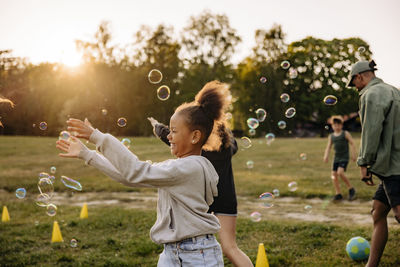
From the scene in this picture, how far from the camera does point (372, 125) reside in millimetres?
4066

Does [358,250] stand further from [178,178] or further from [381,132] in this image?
[178,178]

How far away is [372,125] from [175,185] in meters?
2.36

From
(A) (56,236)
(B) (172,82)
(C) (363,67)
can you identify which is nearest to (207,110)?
(C) (363,67)

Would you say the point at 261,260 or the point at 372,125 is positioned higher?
the point at 372,125

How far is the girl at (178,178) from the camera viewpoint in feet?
8.06

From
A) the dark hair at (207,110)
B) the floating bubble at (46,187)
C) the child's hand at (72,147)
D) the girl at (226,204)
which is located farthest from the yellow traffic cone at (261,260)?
the child's hand at (72,147)

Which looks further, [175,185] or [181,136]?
[181,136]

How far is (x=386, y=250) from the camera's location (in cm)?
516

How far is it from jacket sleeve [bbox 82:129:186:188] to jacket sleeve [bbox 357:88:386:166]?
89.2 inches

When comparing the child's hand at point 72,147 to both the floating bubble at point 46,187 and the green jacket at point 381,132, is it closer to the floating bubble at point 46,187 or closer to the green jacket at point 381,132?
the floating bubble at point 46,187

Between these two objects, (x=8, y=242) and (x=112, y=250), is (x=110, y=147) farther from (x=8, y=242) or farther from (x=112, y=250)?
(x=8, y=242)

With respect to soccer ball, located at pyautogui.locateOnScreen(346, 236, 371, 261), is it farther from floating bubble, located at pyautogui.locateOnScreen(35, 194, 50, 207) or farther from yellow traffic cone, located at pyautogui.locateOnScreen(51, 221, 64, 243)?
yellow traffic cone, located at pyautogui.locateOnScreen(51, 221, 64, 243)

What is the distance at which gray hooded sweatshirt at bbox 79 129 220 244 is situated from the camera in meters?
2.48

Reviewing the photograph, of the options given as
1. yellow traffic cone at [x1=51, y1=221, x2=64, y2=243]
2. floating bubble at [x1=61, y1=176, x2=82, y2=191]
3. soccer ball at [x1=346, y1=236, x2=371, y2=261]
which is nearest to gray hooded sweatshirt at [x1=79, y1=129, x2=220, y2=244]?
floating bubble at [x1=61, y1=176, x2=82, y2=191]
